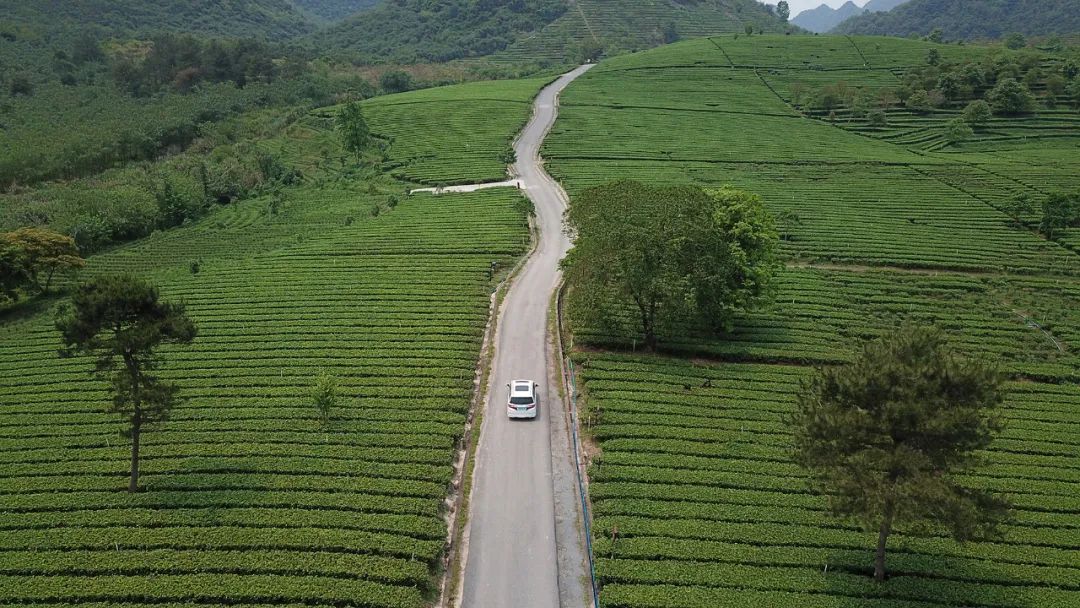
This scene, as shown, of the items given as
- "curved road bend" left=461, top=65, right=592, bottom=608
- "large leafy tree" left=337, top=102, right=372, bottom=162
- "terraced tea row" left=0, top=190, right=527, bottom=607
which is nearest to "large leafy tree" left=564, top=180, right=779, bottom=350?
"curved road bend" left=461, top=65, right=592, bottom=608

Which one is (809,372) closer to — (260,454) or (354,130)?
(260,454)

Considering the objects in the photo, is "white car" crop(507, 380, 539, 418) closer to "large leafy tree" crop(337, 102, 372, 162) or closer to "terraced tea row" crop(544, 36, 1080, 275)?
"terraced tea row" crop(544, 36, 1080, 275)

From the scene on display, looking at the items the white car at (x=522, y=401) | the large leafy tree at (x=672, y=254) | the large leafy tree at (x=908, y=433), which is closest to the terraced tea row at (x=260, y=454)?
the white car at (x=522, y=401)

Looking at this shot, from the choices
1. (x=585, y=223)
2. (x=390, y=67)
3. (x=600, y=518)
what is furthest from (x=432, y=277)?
(x=390, y=67)

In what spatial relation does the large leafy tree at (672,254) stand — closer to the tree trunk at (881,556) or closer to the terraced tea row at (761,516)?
the terraced tea row at (761,516)

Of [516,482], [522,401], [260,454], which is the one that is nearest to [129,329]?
[260,454]
